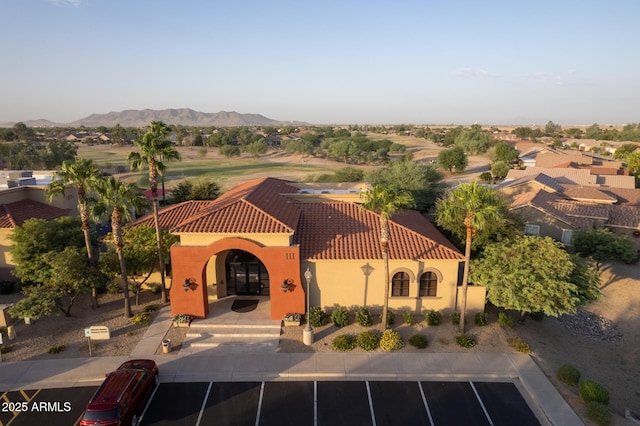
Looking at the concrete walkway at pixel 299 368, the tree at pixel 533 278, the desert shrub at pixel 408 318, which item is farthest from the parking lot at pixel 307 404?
the tree at pixel 533 278

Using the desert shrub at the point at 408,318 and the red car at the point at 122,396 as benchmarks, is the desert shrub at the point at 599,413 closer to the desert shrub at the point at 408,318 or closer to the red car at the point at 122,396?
the desert shrub at the point at 408,318

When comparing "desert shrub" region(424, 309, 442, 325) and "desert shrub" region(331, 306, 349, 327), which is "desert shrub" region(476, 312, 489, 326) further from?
"desert shrub" region(331, 306, 349, 327)

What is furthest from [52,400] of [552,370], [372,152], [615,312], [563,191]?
[372,152]

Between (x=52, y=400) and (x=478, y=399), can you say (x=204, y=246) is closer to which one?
(x=52, y=400)

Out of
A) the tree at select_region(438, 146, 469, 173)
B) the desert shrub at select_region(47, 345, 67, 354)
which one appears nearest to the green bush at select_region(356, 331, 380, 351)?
the desert shrub at select_region(47, 345, 67, 354)

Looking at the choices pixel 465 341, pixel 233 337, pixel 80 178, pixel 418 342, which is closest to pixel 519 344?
pixel 465 341

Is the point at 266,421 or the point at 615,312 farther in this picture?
the point at 615,312

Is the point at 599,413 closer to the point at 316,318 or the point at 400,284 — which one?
the point at 400,284
